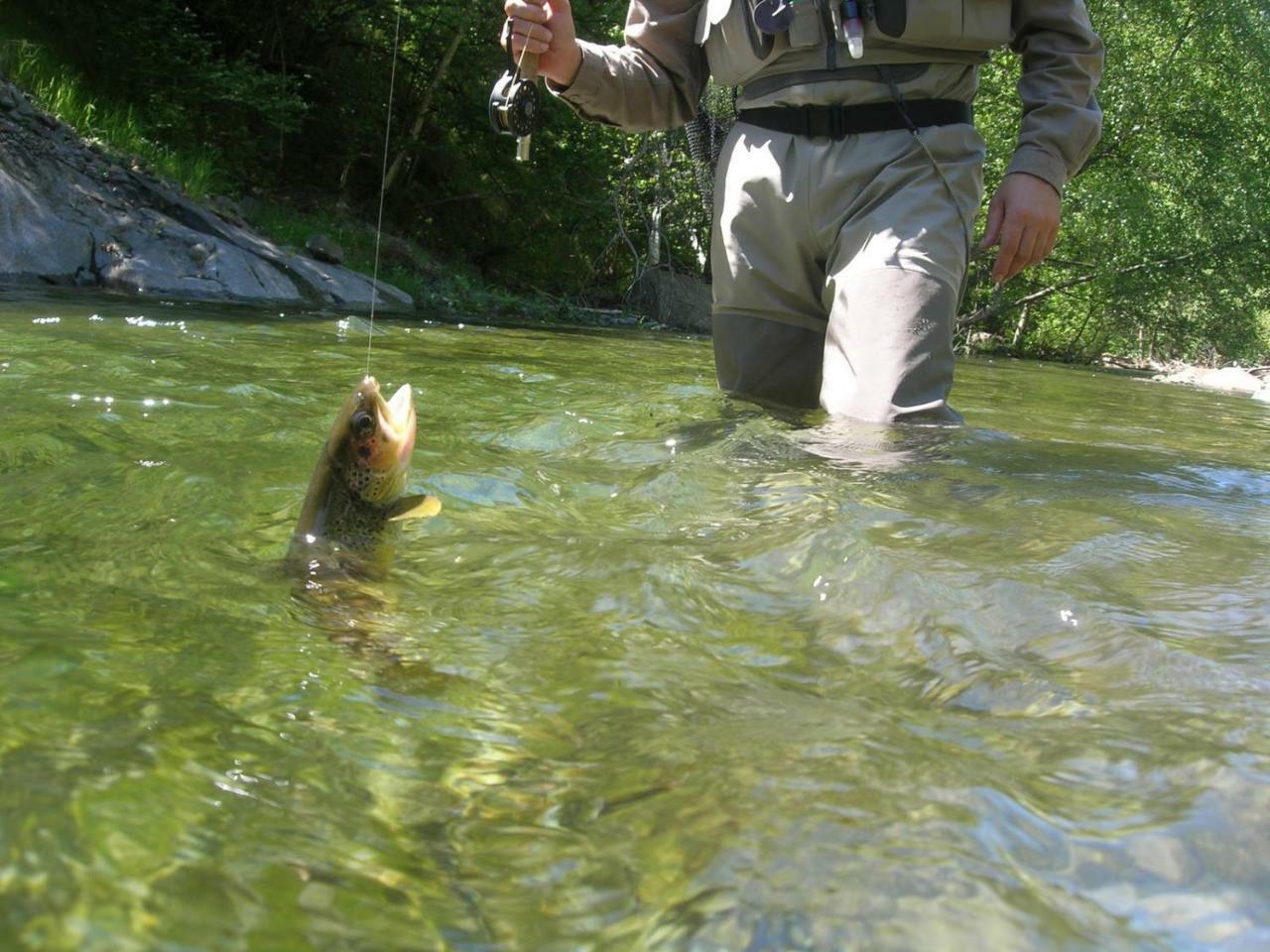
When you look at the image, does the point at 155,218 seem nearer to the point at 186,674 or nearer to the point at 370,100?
the point at 370,100

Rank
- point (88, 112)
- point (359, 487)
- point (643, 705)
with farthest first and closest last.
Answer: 1. point (88, 112)
2. point (359, 487)
3. point (643, 705)

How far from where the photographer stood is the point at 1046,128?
12.6 feet

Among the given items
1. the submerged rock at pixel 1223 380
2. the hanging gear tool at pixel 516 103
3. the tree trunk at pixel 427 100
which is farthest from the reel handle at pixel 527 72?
the tree trunk at pixel 427 100

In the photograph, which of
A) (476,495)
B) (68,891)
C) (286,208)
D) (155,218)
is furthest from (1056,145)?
(286,208)

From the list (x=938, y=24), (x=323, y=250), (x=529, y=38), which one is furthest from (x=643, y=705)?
(x=323, y=250)

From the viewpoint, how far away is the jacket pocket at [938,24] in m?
3.65

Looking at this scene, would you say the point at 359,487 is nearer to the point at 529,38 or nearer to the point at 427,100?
the point at 529,38

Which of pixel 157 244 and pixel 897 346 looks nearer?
pixel 897 346

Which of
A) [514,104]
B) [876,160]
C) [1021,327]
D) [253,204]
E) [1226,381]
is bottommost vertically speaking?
[1226,381]

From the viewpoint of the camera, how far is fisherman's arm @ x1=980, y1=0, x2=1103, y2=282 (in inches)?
149

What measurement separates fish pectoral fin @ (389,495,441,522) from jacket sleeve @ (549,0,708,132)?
2.25 m

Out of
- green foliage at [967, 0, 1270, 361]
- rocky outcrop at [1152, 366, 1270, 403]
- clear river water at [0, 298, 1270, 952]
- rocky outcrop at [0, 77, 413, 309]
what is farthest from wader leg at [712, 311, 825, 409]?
green foliage at [967, 0, 1270, 361]

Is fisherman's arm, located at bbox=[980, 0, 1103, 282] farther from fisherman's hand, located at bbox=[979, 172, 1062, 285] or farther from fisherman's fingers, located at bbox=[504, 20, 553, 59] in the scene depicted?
fisherman's fingers, located at bbox=[504, 20, 553, 59]

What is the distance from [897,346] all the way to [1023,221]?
67cm
